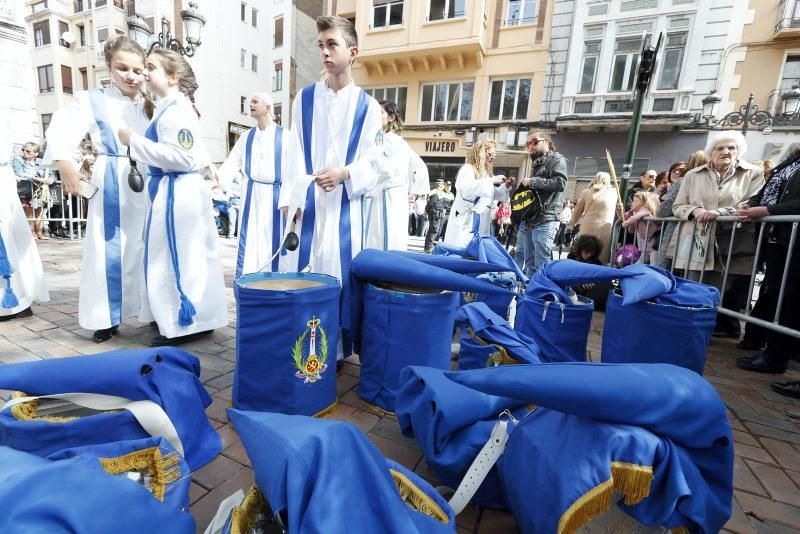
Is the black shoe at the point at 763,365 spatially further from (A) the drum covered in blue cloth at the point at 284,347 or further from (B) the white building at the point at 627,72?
(B) the white building at the point at 627,72

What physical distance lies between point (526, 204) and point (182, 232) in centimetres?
353

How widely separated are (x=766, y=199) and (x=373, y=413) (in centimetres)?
355

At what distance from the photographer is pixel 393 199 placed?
475 centimetres

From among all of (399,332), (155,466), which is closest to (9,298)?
(155,466)

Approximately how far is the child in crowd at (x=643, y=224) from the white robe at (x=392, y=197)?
2593 millimetres

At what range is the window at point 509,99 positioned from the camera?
15.2 meters

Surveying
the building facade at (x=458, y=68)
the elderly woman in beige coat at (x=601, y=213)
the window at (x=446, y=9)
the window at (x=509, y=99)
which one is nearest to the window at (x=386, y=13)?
the building facade at (x=458, y=68)

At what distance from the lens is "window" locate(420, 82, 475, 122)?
636 inches

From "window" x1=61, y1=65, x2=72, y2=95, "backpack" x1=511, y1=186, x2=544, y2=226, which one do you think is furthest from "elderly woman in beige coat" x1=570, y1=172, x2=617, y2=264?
"window" x1=61, y1=65, x2=72, y2=95

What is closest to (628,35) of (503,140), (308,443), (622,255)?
(503,140)

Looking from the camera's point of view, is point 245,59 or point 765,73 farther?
point 245,59

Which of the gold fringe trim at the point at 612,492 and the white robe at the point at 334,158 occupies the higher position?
the white robe at the point at 334,158

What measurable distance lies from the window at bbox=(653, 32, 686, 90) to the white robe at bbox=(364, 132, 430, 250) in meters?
12.2

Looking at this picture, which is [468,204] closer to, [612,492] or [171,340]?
[171,340]
